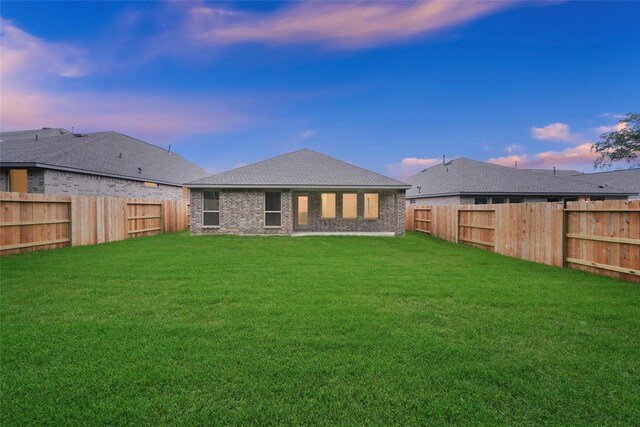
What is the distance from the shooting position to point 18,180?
623 inches

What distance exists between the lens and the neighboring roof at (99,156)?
1598 cm

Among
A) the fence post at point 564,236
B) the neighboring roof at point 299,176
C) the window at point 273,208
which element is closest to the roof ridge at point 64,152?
the neighboring roof at point 299,176

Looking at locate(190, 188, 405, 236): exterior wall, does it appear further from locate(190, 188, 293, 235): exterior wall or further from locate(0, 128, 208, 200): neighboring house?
locate(0, 128, 208, 200): neighboring house

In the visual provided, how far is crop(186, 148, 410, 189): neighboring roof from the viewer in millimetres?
16984

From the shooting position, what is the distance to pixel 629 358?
3385mm

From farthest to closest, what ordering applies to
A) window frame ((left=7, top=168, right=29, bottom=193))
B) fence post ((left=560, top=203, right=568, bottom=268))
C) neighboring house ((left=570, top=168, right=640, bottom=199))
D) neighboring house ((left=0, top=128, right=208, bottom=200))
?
neighboring house ((left=570, top=168, right=640, bottom=199))
window frame ((left=7, top=168, right=29, bottom=193))
neighboring house ((left=0, top=128, right=208, bottom=200))
fence post ((left=560, top=203, right=568, bottom=268))

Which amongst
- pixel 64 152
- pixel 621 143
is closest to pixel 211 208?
pixel 64 152

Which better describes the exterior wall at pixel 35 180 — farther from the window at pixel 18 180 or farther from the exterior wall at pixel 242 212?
the exterior wall at pixel 242 212

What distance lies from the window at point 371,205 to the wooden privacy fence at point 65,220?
11794 millimetres

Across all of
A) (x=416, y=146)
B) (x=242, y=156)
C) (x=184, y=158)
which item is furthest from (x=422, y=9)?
(x=184, y=158)

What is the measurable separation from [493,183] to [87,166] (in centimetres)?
2590

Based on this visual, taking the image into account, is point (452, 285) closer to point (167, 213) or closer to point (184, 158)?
point (167, 213)

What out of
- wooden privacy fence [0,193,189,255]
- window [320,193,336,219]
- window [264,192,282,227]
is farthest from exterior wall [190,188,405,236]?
wooden privacy fence [0,193,189,255]

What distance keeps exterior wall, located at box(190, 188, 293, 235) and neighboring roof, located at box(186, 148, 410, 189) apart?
57 cm
